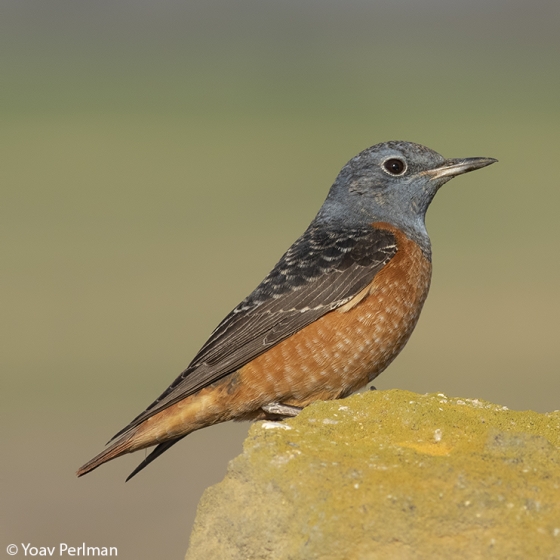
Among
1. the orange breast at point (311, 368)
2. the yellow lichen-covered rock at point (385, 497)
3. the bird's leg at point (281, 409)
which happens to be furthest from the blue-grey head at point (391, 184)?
the yellow lichen-covered rock at point (385, 497)

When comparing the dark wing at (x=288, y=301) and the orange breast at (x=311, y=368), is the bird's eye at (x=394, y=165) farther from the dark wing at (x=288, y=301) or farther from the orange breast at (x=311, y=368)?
the orange breast at (x=311, y=368)

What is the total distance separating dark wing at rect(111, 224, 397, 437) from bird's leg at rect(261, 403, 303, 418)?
487 millimetres

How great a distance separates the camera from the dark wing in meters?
9.84

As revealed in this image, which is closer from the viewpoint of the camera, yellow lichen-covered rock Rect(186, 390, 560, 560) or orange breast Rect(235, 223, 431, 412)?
Answer: yellow lichen-covered rock Rect(186, 390, 560, 560)

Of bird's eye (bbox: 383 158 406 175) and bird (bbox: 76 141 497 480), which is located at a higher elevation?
bird's eye (bbox: 383 158 406 175)

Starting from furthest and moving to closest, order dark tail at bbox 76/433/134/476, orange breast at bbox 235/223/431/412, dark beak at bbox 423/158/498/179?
dark beak at bbox 423/158/498/179 → orange breast at bbox 235/223/431/412 → dark tail at bbox 76/433/134/476

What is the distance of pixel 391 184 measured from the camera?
11.5 meters

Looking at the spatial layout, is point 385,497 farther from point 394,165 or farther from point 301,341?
point 394,165

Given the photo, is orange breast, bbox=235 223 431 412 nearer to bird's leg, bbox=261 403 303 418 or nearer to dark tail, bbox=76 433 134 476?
bird's leg, bbox=261 403 303 418

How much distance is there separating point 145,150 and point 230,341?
2018 inches

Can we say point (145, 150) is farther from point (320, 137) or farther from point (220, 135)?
point (320, 137)

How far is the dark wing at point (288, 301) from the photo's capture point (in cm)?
984

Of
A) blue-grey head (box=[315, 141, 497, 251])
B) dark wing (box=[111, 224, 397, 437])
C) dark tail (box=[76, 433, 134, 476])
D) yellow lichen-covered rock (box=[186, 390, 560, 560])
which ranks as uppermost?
blue-grey head (box=[315, 141, 497, 251])

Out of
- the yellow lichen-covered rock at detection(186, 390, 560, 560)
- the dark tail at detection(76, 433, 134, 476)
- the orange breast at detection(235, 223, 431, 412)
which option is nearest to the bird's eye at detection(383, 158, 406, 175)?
the orange breast at detection(235, 223, 431, 412)
